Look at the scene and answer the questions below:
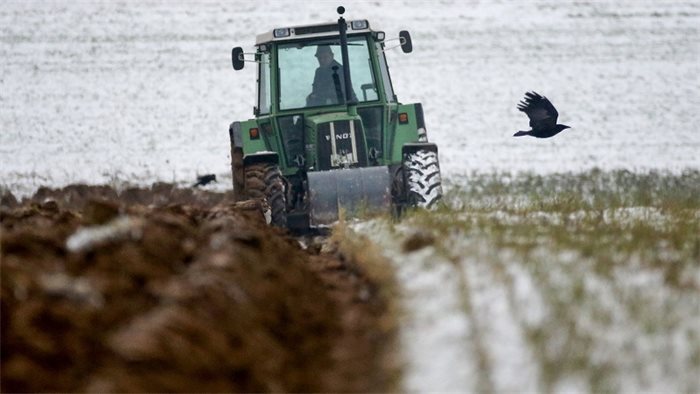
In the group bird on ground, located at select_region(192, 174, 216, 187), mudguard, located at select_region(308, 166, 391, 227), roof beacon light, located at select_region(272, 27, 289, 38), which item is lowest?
bird on ground, located at select_region(192, 174, 216, 187)

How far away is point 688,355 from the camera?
5102 mm

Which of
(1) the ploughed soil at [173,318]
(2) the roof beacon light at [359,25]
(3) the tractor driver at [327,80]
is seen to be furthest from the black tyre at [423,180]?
(1) the ploughed soil at [173,318]

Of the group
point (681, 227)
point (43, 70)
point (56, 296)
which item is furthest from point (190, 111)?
point (56, 296)

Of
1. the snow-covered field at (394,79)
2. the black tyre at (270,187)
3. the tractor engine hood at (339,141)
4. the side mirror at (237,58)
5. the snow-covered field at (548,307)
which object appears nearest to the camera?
the snow-covered field at (548,307)

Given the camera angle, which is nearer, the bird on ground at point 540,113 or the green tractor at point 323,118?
the green tractor at point 323,118

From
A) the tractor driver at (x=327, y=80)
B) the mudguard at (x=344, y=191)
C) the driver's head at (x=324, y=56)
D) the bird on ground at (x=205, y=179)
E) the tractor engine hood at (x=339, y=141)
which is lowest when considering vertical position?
the bird on ground at (x=205, y=179)

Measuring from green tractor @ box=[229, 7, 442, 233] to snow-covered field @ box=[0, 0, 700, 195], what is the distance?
7.31 metres

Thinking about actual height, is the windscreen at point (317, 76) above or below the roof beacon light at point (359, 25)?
below

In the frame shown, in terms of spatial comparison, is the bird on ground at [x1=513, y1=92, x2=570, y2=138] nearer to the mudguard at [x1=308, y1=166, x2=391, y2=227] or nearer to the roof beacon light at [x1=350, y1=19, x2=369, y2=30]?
the roof beacon light at [x1=350, y1=19, x2=369, y2=30]

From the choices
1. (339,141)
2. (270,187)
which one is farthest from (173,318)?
(339,141)

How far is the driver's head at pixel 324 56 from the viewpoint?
13836 mm

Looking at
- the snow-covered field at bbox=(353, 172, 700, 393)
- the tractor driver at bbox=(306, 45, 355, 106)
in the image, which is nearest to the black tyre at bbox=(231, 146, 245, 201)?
the tractor driver at bbox=(306, 45, 355, 106)

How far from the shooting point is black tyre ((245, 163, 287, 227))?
1292 centimetres

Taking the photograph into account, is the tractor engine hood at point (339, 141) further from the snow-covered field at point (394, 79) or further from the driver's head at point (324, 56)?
the snow-covered field at point (394, 79)
